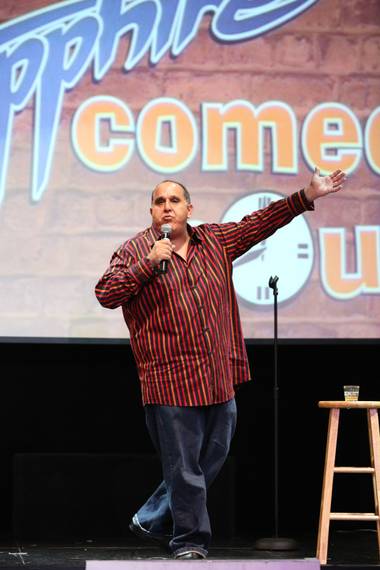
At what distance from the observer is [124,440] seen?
5.16m

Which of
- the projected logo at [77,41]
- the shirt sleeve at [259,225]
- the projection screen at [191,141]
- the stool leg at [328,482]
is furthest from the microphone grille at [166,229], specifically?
the projected logo at [77,41]

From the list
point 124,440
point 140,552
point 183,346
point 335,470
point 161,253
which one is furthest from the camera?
point 124,440

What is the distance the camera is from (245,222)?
12.8 feet

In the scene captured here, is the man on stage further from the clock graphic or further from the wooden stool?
the clock graphic

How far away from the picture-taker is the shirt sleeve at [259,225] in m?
3.80

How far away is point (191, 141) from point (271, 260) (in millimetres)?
649

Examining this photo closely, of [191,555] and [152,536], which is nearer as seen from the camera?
[191,555]

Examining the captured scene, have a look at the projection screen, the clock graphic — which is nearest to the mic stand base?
the projection screen

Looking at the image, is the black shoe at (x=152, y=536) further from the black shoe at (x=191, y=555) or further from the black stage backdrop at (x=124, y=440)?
the black stage backdrop at (x=124, y=440)

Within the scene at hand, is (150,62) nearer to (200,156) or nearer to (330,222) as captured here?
(200,156)

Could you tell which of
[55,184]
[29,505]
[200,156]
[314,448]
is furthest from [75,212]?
[314,448]

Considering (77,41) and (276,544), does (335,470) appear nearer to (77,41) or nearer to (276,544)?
(276,544)

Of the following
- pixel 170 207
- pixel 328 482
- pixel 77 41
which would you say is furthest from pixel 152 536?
pixel 77 41

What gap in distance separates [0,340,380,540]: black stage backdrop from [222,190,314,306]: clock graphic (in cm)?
24
